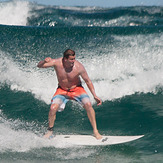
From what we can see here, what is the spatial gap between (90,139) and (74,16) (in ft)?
36.7

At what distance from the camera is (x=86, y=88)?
976 centimetres

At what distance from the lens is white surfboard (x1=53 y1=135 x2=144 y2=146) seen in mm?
5930

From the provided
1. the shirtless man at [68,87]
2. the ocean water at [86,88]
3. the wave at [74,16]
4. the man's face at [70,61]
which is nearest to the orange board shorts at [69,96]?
the shirtless man at [68,87]

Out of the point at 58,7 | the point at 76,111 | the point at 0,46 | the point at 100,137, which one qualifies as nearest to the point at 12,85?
the point at 0,46

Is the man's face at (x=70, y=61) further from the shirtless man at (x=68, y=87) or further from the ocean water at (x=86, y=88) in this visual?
the ocean water at (x=86, y=88)

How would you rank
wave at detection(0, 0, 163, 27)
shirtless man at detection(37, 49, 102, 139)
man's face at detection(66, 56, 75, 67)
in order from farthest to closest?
wave at detection(0, 0, 163, 27)
shirtless man at detection(37, 49, 102, 139)
man's face at detection(66, 56, 75, 67)

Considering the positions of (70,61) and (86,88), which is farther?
(86,88)

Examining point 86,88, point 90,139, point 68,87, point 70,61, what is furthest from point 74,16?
point 90,139

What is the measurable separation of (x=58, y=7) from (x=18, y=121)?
11.7 meters

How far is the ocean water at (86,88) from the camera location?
5.73 meters

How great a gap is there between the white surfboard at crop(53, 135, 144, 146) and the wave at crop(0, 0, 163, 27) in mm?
9446

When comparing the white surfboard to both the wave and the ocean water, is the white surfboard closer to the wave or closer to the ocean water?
the ocean water

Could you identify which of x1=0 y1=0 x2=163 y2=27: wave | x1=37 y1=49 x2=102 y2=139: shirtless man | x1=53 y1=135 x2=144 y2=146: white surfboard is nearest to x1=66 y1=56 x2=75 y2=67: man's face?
x1=37 y1=49 x2=102 y2=139: shirtless man

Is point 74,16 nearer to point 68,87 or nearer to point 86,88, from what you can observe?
point 86,88
